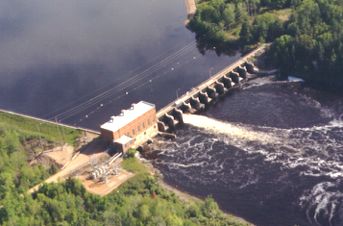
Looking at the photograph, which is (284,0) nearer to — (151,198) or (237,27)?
(237,27)

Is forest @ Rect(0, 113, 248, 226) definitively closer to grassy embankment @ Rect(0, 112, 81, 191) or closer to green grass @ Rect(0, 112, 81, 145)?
grassy embankment @ Rect(0, 112, 81, 191)

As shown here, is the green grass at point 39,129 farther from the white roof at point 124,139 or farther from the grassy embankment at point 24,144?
the white roof at point 124,139

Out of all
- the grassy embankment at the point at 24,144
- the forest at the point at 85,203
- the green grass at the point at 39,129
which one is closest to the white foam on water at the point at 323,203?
the forest at the point at 85,203

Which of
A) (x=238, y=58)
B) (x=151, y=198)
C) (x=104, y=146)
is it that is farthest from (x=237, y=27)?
(x=151, y=198)

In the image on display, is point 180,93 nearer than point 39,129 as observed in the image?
No

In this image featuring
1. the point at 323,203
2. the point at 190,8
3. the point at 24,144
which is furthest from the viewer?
the point at 190,8

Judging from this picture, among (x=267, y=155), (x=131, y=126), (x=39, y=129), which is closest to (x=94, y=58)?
(x=39, y=129)

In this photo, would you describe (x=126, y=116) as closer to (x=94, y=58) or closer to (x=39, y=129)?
(x=39, y=129)
